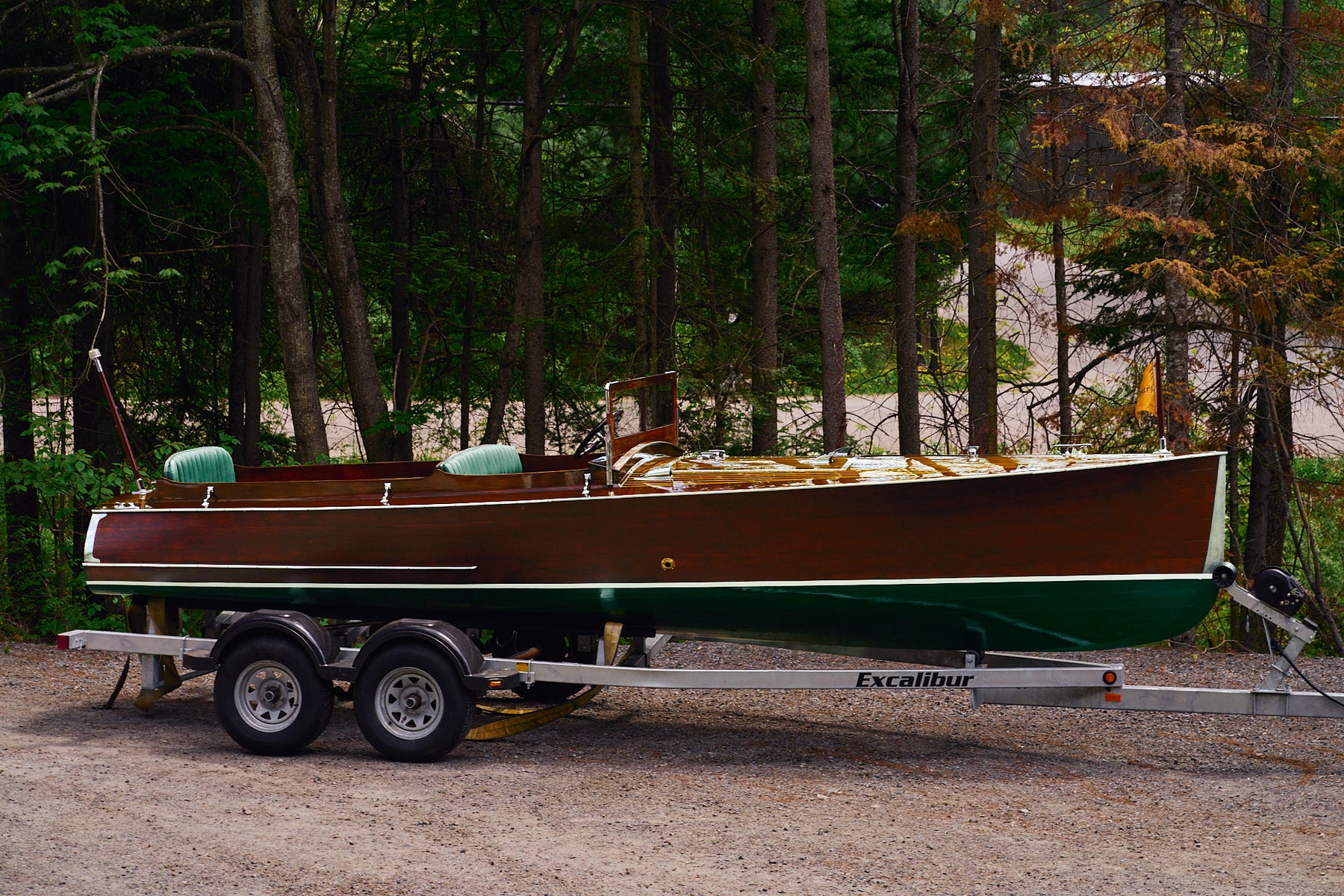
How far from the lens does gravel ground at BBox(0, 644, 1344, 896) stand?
504cm

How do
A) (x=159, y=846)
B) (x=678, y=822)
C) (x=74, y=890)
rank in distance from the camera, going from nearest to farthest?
1. (x=74, y=890)
2. (x=159, y=846)
3. (x=678, y=822)

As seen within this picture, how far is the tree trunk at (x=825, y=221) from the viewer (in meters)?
11.9

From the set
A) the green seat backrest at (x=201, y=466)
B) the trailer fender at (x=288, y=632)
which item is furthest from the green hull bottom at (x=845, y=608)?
the green seat backrest at (x=201, y=466)

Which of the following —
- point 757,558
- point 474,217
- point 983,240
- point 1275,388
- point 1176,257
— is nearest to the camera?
point 757,558

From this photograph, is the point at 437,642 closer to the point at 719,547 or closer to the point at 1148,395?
the point at 719,547

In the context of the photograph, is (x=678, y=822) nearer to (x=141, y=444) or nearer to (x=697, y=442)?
(x=697, y=442)

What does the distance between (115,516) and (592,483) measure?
3.06 meters

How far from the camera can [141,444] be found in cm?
1599

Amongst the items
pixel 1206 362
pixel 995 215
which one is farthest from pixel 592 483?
pixel 1206 362

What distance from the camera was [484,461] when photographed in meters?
7.75

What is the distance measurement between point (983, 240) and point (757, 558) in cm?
916

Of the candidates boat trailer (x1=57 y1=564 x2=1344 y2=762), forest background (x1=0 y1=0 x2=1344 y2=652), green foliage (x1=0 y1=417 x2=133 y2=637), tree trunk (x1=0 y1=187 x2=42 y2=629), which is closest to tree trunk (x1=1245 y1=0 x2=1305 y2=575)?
forest background (x1=0 y1=0 x2=1344 y2=652)

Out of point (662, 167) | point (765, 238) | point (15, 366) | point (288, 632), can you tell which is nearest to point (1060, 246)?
point (765, 238)

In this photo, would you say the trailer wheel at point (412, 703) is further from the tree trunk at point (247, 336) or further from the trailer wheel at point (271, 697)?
the tree trunk at point (247, 336)
